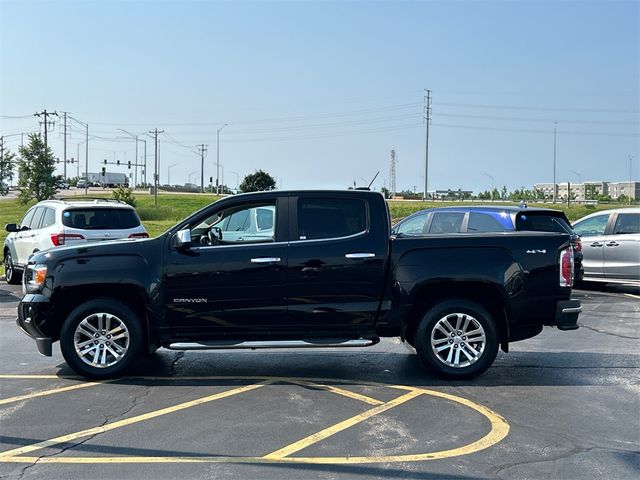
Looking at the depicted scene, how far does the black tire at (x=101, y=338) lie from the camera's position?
7.02m

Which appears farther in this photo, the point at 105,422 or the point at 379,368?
the point at 379,368

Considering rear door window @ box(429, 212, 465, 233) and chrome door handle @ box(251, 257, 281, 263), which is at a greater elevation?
rear door window @ box(429, 212, 465, 233)

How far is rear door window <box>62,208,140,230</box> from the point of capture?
516 inches

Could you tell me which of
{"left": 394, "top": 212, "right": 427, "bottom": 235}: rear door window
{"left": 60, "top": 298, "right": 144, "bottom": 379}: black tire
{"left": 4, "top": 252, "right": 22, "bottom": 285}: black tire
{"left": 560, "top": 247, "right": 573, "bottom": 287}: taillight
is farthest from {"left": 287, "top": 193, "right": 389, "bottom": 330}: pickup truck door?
{"left": 4, "top": 252, "right": 22, "bottom": 285}: black tire

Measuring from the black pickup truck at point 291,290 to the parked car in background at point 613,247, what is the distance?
25.5ft

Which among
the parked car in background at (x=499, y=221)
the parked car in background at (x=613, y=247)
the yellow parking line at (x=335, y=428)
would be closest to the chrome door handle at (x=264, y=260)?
the yellow parking line at (x=335, y=428)

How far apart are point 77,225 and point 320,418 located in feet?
28.9

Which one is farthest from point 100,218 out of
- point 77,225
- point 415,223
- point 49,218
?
point 415,223

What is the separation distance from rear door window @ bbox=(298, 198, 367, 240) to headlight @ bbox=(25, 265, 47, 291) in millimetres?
2708

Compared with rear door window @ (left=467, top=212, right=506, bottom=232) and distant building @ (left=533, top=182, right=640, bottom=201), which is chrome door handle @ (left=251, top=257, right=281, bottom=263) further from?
distant building @ (left=533, top=182, right=640, bottom=201)

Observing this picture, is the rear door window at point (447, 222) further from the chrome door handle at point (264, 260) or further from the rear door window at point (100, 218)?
the chrome door handle at point (264, 260)

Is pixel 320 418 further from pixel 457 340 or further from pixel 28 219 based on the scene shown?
pixel 28 219

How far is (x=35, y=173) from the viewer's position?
46.2m

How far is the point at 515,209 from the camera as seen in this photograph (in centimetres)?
1201
